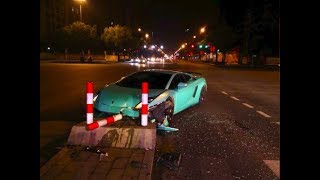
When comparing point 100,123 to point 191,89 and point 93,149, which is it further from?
point 191,89

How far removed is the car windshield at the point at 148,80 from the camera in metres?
10.5

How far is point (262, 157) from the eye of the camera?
6961 millimetres

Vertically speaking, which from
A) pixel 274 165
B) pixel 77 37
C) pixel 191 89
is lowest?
pixel 274 165

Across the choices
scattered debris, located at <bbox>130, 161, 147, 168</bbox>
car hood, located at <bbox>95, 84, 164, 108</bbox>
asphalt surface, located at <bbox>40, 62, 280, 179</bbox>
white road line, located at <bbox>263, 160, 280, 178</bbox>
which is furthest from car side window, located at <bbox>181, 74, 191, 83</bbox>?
scattered debris, located at <bbox>130, 161, 147, 168</bbox>

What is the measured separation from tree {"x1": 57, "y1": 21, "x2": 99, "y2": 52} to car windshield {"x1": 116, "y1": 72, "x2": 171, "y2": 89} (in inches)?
2287

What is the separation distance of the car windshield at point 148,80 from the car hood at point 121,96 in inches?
20.8

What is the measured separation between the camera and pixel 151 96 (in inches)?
372

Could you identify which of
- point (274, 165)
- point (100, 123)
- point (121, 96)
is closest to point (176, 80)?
point (121, 96)

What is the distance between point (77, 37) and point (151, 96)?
60554 millimetres

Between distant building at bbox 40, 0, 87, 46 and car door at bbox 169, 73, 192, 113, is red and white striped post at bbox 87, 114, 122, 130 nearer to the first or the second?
car door at bbox 169, 73, 192, 113

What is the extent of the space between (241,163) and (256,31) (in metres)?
53.4

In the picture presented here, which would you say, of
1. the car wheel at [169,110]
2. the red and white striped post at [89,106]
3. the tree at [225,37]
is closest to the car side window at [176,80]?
the car wheel at [169,110]
